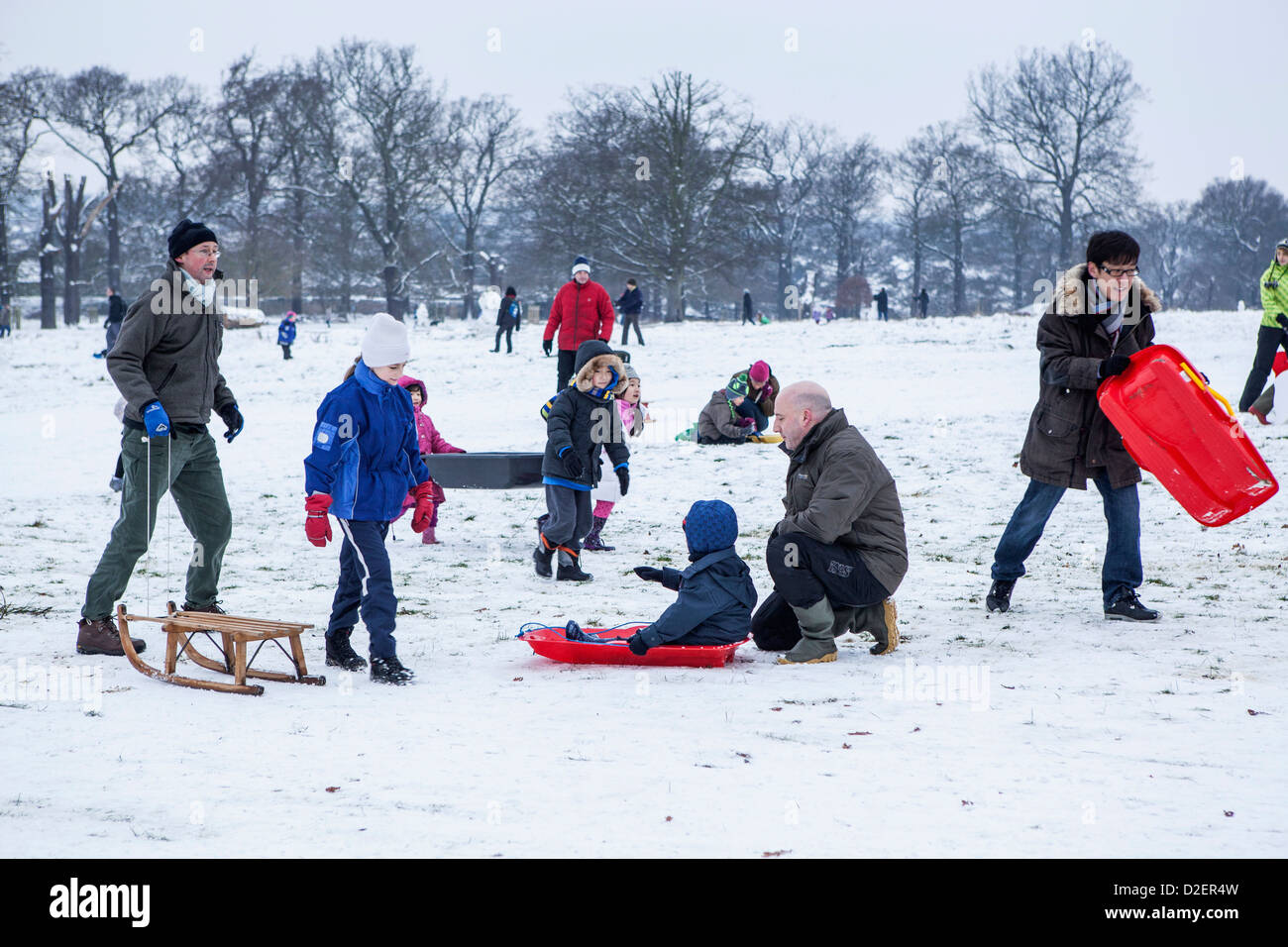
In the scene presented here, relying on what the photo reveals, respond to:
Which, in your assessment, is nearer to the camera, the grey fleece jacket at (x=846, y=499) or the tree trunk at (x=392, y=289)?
the grey fleece jacket at (x=846, y=499)

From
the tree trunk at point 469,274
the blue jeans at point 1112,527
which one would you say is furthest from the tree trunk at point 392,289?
the blue jeans at point 1112,527

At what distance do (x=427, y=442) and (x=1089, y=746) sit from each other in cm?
590

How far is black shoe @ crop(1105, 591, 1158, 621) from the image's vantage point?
553cm

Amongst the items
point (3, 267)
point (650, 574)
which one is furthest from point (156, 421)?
point (3, 267)

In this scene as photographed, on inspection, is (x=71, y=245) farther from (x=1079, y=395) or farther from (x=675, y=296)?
(x=1079, y=395)

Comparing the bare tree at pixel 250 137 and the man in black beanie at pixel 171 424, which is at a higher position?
the bare tree at pixel 250 137

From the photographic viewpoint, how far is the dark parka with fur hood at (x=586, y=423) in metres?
6.84

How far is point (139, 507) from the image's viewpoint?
4.88 m

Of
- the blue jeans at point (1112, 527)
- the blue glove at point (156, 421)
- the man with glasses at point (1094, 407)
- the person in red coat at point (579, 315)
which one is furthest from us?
the person in red coat at point (579, 315)

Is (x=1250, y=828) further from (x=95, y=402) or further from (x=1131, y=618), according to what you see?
(x=95, y=402)

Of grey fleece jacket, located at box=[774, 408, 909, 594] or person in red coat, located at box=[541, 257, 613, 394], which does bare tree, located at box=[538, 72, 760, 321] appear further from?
grey fleece jacket, located at box=[774, 408, 909, 594]

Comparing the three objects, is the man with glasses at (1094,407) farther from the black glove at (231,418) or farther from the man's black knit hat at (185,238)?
the man's black knit hat at (185,238)

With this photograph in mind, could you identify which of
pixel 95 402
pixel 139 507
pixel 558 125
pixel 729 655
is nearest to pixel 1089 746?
pixel 729 655

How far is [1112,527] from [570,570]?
3068 mm
